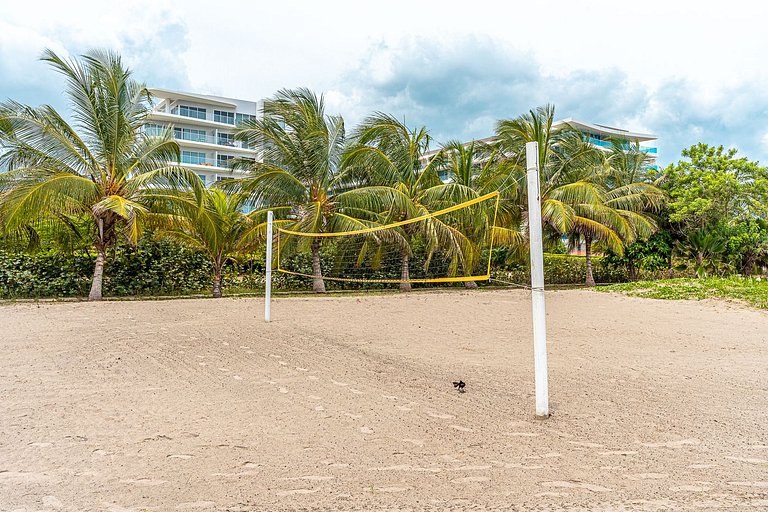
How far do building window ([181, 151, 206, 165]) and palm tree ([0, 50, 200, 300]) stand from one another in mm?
29615

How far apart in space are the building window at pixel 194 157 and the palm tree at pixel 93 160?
97.2 feet

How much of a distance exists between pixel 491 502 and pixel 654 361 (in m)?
3.97

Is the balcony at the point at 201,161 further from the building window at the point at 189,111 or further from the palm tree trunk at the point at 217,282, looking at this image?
the palm tree trunk at the point at 217,282

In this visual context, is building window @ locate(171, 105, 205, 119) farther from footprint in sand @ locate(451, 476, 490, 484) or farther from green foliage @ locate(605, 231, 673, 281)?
footprint in sand @ locate(451, 476, 490, 484)

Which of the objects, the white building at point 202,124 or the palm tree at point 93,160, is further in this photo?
the white building at point 202,124

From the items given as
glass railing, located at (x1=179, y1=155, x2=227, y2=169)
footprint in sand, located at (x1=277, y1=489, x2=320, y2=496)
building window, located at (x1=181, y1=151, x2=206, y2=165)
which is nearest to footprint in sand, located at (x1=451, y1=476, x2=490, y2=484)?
footprint in sand, located at (x1=277, y1=489, x2=320, y2=496)

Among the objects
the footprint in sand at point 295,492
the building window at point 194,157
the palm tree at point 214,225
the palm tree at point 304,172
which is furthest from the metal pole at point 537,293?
the building window at point 194,157

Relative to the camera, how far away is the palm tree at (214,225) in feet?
42.1

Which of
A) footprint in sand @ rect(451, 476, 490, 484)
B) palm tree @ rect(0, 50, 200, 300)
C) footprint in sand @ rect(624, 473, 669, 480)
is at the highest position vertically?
palm tree @ rect(0, 50, 200, 300)

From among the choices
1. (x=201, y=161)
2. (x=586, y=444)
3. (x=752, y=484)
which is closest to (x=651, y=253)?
(x=586, y=444)

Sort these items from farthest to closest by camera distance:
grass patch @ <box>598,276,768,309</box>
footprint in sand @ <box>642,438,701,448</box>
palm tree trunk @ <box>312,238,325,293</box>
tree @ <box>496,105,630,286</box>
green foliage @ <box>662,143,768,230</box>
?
1. green foliage @ <box>662,143,768,230</box>
2. tree @ <box>496,105,630,286</box>
3. palm tree trunk @ <box>312,238,325,293</box>
4. grass patch @ <box>598,276,768,309</box>
5. footprint in sand @ <box>642,438,701,448</box>

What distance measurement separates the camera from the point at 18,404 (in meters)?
3.88

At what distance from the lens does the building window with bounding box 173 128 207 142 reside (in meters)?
41.4

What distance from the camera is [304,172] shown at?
15.2 m
